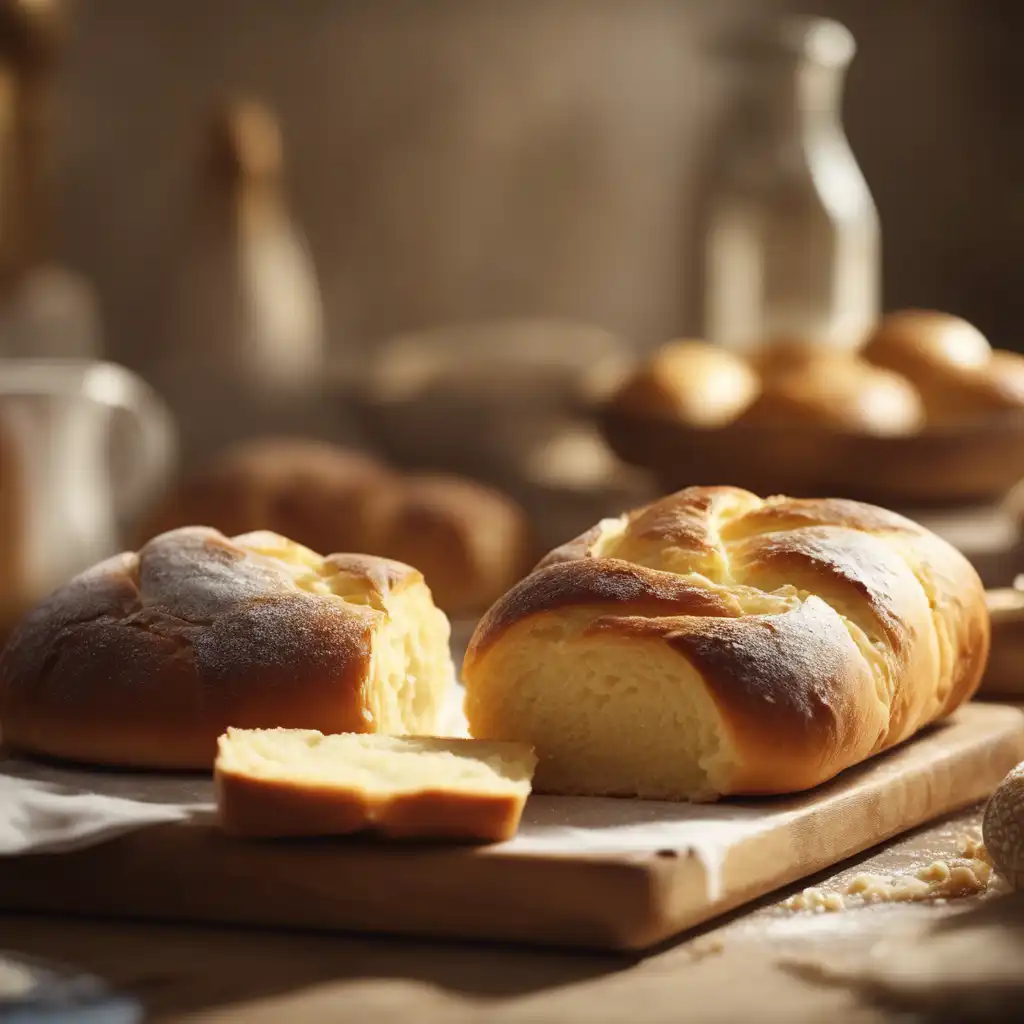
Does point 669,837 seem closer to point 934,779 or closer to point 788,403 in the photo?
point 934,779

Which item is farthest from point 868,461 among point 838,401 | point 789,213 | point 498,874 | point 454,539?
point 498,874

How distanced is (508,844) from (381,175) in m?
3.64

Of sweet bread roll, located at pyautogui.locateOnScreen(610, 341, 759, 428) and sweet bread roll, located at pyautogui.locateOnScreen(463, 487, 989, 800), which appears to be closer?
sweet bread roll, located at pyautogui.locateOnScreen(463, 487, 989, 800)

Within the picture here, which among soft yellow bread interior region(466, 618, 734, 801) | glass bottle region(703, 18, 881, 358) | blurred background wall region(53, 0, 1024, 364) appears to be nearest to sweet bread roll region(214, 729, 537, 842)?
soft yellow bread interior region(466, 618, 734, 801)

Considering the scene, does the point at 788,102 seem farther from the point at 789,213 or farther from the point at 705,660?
the point at 705,660

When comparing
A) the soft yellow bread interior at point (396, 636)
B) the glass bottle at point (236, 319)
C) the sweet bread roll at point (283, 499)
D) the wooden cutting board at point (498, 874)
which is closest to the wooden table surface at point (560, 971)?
the wooden cutting board at point (498, 874)

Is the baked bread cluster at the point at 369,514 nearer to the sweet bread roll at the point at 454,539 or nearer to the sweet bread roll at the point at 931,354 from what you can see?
the sweet bread roll at the point at 454,539

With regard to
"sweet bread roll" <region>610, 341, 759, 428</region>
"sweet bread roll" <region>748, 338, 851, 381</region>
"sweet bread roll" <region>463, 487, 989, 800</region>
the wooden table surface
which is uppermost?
"sweet bread roll" <region>748, 338, 851, 381</region>

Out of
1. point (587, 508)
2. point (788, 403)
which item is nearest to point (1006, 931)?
point (788, 403)

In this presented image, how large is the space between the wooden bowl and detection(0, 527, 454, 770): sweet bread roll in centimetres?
101

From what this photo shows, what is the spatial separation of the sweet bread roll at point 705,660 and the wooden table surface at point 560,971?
0.48ft

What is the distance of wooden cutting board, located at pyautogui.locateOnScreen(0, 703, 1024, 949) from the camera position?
133 centimetres

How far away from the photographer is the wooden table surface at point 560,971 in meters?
1.22

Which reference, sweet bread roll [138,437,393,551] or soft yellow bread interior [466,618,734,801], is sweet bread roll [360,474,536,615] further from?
soft yellow bread interior [466,618,734,801]
